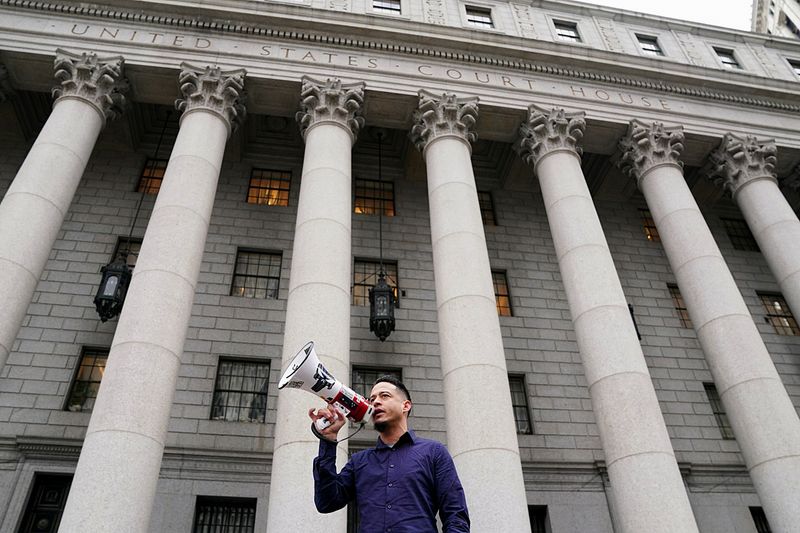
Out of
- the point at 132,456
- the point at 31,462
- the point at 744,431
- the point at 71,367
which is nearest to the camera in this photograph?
the point at 132,456

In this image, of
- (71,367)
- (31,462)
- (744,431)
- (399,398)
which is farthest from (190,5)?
(744,431)

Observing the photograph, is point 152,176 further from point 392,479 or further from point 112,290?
point 392,479

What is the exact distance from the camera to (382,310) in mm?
18094

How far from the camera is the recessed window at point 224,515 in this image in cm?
1592

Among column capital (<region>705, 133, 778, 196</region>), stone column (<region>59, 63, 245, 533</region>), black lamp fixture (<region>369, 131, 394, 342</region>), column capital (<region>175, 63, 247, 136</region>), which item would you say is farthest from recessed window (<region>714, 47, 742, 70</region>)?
stone column (<region>59, 63, 245, 533</region>)

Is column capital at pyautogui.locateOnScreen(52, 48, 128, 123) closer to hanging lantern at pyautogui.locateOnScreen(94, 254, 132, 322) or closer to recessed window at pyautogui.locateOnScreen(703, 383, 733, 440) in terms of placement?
hanging lantern at pyautogui.locateOnScreen(94, 254, 132, 322)

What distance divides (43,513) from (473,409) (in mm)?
11788

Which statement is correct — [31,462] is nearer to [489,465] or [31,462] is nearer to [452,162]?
[489,465]

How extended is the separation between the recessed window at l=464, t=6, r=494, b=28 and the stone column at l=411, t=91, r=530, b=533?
5933 millimetres

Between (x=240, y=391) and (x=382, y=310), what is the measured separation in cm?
501

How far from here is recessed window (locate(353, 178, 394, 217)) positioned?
2323cm

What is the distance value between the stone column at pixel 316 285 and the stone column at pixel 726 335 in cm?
982

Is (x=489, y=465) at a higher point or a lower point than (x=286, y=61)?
lower

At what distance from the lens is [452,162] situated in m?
17.6
